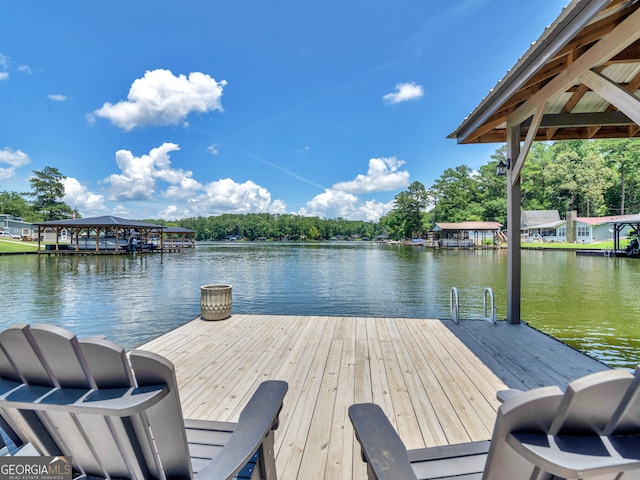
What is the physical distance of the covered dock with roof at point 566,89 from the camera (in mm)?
2188

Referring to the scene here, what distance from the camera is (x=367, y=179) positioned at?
197 ft

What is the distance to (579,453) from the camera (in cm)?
57

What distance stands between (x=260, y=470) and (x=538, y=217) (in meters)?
48.7

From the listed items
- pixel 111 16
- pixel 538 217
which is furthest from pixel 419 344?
pixel 538 217

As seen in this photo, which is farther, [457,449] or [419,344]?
[419,344]

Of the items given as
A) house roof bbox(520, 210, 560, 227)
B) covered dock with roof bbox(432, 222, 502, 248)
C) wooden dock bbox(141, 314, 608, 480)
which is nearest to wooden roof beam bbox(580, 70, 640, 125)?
wooden dock bbox(141, 314, 608, 480)

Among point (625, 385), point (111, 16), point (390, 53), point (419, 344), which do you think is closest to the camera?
point (625, 385)

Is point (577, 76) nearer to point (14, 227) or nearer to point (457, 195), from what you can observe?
point (457, 195)

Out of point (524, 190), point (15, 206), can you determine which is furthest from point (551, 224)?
point (15, 206)

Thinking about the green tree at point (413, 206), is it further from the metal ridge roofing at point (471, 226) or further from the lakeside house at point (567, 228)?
the metal ridge roofing at point (471, 226)

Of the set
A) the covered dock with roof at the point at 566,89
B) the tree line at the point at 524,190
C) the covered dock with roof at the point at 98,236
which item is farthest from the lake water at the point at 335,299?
the tree line at the point at 524,190

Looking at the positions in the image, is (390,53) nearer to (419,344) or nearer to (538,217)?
(538,217)

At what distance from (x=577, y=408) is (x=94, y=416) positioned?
3.68 ft

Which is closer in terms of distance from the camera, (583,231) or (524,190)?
(583,231)
